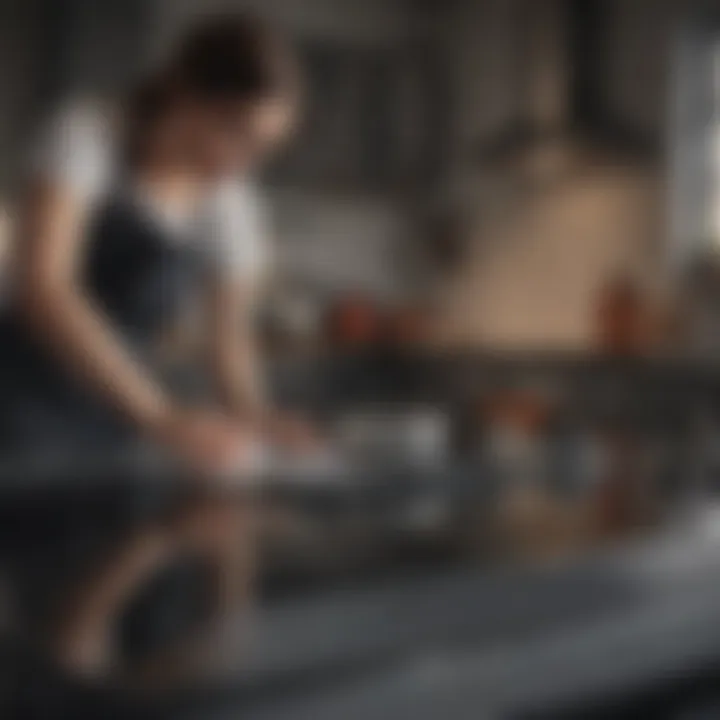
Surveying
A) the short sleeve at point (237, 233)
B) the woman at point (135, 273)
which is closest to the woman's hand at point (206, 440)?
the woman at point (135, 273)

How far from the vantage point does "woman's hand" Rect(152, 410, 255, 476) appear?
73 centimetres

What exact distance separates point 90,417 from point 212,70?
0.25 meters

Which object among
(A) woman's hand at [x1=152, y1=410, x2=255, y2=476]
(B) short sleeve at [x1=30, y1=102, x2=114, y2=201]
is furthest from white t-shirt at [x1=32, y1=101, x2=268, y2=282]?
(A) woman's hand at [x1=152, y1=410, x2=255, y2=476]

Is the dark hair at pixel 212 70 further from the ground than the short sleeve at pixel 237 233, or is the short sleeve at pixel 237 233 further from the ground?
the dark hair at pixel 212 70

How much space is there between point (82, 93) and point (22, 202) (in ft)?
0.27

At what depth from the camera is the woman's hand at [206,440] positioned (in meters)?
0.73

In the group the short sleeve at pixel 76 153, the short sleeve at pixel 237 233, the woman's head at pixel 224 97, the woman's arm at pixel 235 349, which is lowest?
the woman's arm at pixel 235 349

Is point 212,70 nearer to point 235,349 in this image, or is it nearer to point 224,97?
point 224,97

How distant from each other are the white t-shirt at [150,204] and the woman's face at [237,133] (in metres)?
0.01

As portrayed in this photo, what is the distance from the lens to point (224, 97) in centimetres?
72

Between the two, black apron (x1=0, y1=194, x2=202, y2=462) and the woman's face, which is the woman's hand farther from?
the woman's face

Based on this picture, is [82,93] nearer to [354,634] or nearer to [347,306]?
[347,306]

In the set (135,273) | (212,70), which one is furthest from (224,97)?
(135,273)

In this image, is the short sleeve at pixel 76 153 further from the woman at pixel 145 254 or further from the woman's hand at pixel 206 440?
the woman's hand at pixel 206 440
